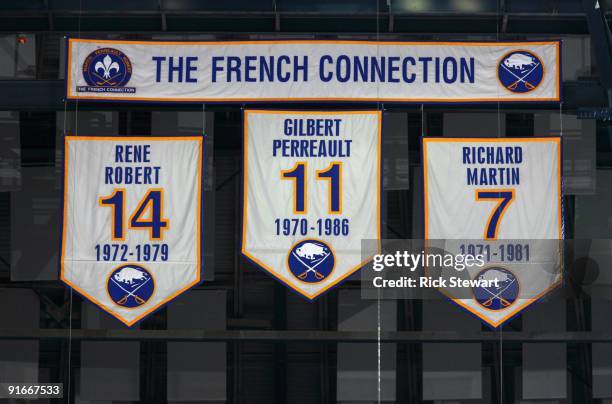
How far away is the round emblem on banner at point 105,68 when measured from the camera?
19109 mm

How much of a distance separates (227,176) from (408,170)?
4.06 meters

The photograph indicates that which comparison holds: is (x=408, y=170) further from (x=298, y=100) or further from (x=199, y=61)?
(x=199, y=61)

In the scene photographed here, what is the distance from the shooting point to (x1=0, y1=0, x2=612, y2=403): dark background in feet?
71.5

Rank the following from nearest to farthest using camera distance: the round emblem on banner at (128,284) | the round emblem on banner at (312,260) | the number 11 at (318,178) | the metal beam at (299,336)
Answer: the round emblem on banner at (312,260), the number 11 at (318,178), the round emblem on banner at (128,284), the metal beam at (299,336)

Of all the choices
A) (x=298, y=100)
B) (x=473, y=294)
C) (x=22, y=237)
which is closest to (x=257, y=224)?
(x=298, y=100)

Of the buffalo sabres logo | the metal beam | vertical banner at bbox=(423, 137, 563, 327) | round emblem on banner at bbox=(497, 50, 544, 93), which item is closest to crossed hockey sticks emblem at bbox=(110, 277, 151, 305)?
the metal beam

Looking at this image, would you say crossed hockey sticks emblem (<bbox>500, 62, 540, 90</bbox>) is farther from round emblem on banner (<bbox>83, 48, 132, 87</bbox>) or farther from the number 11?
round emblem on banner (<bbox>83, 48, 132, 87</bbox>)

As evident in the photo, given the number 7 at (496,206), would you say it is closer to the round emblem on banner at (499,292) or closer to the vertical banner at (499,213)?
the vertical banner at (499,213)

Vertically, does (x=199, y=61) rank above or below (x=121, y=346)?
above

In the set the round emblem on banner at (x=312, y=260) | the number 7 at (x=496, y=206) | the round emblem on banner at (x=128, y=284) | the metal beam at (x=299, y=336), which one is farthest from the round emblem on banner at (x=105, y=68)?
the number 7 at (x=496, y=206)

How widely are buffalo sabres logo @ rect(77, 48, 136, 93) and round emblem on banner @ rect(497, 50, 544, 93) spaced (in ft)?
23.4

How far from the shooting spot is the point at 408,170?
21969mm

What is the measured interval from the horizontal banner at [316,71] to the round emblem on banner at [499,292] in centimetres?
325

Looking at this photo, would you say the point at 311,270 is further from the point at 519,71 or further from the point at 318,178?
the point at 519,71
